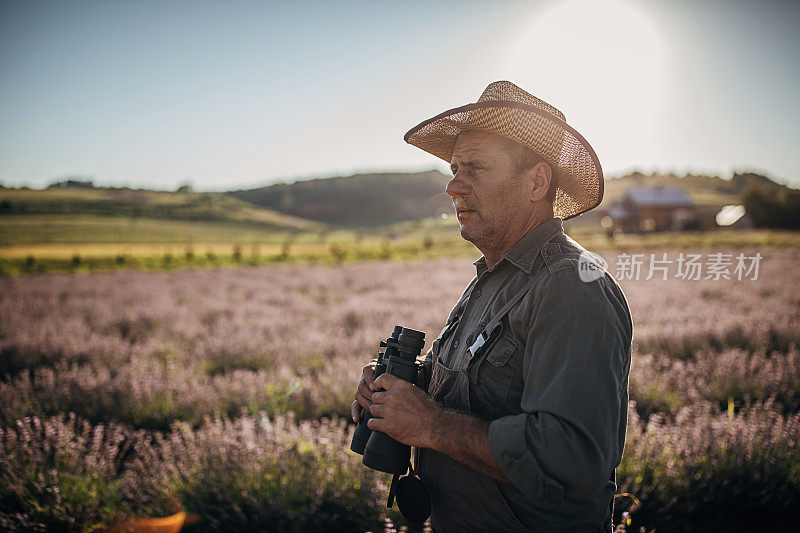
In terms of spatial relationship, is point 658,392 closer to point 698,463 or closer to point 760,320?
point 698,463

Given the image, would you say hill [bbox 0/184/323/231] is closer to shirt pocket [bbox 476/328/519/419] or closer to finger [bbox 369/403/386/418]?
finger [bbox 369/403/386/418]

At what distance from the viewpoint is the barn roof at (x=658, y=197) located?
64938 mm

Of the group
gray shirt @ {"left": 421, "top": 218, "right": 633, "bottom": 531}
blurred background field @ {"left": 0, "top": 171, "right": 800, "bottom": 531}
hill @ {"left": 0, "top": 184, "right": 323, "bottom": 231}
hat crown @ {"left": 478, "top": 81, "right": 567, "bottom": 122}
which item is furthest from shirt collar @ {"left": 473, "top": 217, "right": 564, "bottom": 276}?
hill @ {"left": 0, "top": 184, "right": 323, "bottom": 231}

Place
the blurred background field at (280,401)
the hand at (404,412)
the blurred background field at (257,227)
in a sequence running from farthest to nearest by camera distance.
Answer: the blurred background field at (257,227) → the blurred background field at (280,401) → the hand at (404,412)

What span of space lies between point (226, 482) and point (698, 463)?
3.55 metres

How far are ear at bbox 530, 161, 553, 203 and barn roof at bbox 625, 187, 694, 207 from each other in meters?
72.5

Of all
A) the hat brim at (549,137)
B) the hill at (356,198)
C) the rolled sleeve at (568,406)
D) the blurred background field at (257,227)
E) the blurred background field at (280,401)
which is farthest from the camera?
the hill at (356,198)

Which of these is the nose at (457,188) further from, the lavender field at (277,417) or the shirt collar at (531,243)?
the lavender field at (277,417)

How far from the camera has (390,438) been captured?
170 cm

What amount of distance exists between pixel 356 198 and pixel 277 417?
11811 cm

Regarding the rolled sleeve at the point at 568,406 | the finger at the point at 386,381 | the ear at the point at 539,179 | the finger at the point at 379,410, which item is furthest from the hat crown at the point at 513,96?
A: the finger at the point at 379,410

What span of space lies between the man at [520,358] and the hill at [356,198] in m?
77.2

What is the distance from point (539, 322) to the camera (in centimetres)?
139

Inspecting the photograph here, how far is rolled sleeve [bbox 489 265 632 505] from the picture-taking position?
1248 millimetres
